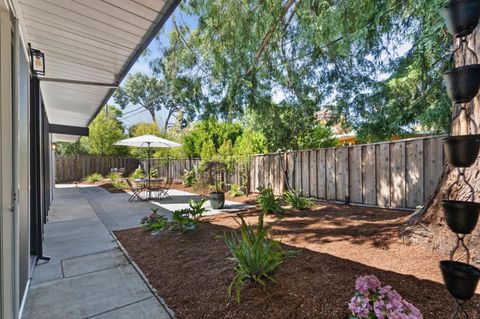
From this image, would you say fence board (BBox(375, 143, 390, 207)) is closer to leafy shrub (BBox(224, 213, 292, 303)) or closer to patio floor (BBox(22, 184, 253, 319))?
leafy shrub (BBox(224, 213, 292, 303))

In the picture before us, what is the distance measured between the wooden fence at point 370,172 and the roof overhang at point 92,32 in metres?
4.92

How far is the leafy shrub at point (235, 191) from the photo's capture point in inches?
368

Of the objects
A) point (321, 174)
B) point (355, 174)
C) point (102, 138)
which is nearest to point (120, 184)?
point (102, 138)

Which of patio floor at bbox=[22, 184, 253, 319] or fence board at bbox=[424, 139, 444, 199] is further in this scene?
fence board at bbox=[424, 139, 444, 199]

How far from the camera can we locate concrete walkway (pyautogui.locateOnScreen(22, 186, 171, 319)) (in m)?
Answer: 2.27

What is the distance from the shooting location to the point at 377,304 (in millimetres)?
1573

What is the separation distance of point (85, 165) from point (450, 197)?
18883mm

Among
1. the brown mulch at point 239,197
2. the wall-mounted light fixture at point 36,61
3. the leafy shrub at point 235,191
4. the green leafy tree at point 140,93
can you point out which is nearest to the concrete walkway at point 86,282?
the wall-mounted light fixture at point 36,61

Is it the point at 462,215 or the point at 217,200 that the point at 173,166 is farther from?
the point at 462,215

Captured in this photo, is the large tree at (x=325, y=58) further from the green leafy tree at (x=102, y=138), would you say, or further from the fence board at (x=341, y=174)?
the green leafy tree at (x=102, y=138)

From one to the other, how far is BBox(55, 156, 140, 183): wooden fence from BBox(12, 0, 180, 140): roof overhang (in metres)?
13.9

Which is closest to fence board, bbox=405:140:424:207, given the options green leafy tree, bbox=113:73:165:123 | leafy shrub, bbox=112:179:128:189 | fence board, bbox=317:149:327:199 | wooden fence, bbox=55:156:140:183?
fence board, bbox=317:149:327:199

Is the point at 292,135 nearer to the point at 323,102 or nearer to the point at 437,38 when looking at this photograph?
the point at 323,102

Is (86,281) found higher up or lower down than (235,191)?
lower down
